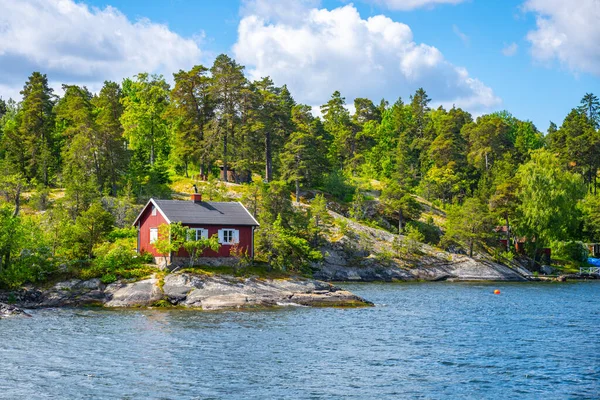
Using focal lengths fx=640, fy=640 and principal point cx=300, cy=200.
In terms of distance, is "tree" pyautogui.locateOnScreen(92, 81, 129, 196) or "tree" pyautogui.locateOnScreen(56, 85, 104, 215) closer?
"tree" pyautogui.locateOnScreen(56, 85, 104, 215)

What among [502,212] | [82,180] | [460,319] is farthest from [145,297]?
[502,212]

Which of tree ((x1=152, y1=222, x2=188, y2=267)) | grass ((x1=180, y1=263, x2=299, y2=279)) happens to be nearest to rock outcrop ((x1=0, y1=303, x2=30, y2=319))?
tree ((x1=152, y1=222, x2=188, y2=267))

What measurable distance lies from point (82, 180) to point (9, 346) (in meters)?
41.5

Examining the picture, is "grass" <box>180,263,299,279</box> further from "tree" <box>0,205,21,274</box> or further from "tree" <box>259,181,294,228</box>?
"tree" <box>259,181,294,228</box>

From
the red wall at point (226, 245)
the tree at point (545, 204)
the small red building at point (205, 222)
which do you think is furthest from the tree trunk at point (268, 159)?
the red wall at point (226, 245)

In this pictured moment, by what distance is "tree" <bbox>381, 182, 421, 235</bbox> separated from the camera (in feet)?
286

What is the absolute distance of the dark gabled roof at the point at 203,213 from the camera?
52562mm

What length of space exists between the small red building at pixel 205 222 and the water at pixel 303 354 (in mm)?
10140

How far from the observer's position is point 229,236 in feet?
176

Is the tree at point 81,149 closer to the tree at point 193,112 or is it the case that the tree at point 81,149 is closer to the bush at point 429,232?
the tree at point 193,112

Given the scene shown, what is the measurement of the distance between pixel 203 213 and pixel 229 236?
2.99 meters

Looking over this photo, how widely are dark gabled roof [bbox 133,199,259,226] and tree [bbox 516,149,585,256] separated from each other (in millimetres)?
46054

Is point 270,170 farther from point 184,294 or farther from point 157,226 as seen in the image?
point 184,294

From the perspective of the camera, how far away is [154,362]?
91.5ft
